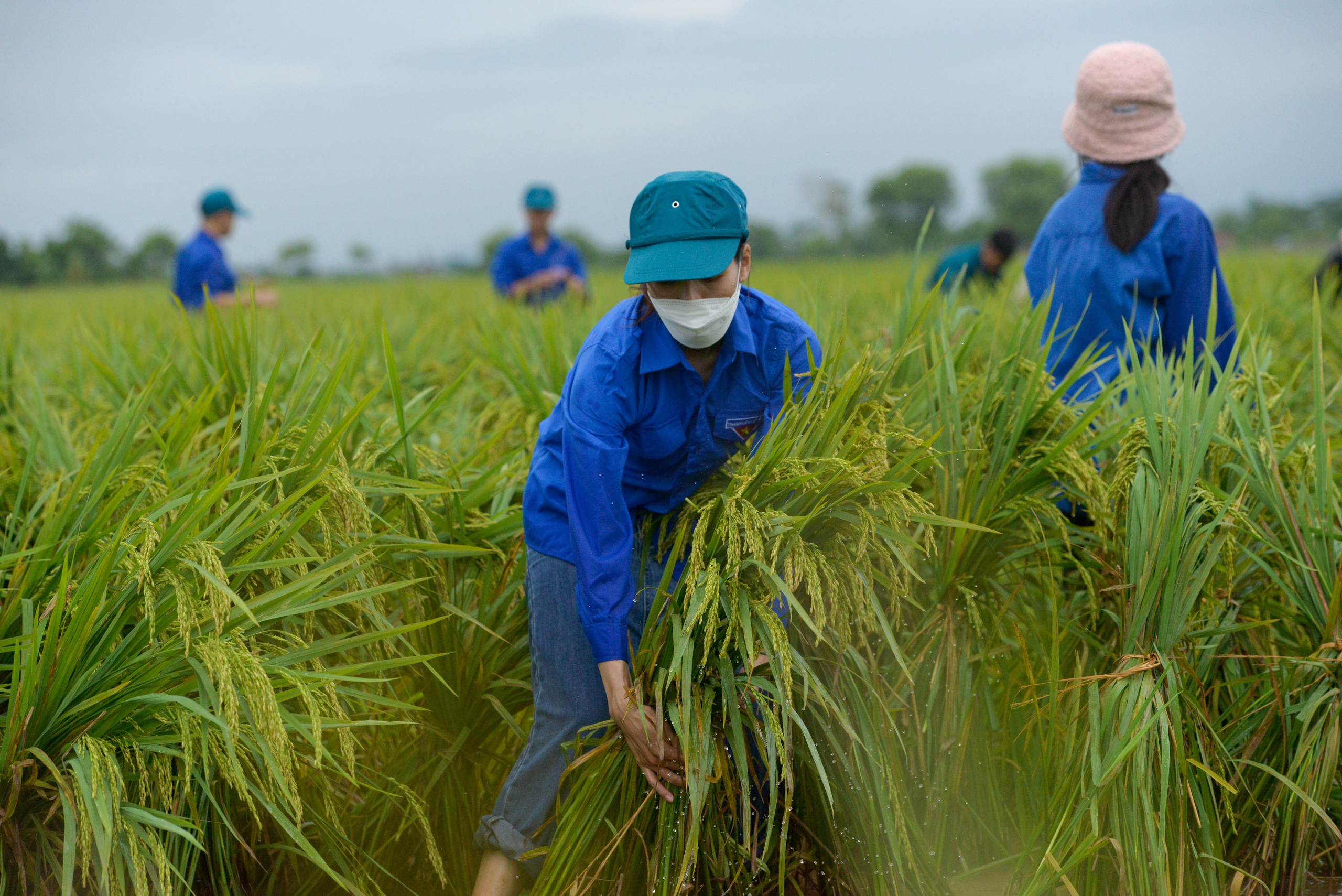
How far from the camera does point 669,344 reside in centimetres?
193

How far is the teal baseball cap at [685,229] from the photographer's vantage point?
70.1 inches

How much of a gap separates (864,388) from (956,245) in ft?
22.1

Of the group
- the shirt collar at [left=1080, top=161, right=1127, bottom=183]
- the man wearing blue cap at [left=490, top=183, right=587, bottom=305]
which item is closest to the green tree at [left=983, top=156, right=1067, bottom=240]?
the shirt collar at [left=1080, top=161, right=1127, bottom=183]

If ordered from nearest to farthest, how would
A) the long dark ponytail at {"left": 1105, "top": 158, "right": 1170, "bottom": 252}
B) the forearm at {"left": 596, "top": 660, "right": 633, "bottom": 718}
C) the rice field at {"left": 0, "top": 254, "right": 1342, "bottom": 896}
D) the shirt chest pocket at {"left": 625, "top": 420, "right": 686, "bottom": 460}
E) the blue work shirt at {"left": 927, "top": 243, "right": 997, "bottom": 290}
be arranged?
1. the rice field at {"left": 0, "top": 254, "right": 1342, "bottom": 896}
2. the forearm at {"left": 596, "top": 660, "right": 633, "bottom": 718}
3. the shirt chest pocket at {"left": 625, "top": 420, "right": 686, "bottom": 460}
4. the long dark ponytail at {"left": 1105, "top": 158, "right": 1170, "bottom": 252}
5. the blue work shirt at {"left": 927, "top": 243, "right": 997, "bottom": 290}

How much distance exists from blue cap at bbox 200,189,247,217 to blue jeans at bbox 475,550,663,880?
515 centimetres

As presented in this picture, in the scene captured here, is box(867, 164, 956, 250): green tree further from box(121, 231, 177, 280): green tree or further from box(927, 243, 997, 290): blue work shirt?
box(121, 231, 177, 280): green tree

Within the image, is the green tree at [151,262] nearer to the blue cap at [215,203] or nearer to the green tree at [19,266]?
the green tree at [19,266]

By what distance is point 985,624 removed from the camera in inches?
90.1

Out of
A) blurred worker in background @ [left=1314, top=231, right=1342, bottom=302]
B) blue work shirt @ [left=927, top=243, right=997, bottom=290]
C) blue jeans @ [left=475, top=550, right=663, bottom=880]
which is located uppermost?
blue work shirt @ [left=927, top=243, right=997, bottom=290]

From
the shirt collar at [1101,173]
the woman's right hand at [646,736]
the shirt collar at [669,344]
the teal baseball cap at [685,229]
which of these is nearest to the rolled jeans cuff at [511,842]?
the woman's right hand at [646,736]

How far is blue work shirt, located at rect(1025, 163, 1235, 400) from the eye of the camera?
265 centimetres

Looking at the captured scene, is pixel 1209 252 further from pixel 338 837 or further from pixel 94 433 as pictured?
pixel 94 433

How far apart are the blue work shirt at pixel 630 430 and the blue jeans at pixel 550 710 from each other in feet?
0.14

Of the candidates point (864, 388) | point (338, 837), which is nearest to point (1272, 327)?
point (864, 388)
